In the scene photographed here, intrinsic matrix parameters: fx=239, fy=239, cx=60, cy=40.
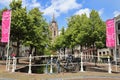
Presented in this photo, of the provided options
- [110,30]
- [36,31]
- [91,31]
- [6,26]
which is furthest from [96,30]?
[6,26]

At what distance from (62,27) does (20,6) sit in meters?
29.4

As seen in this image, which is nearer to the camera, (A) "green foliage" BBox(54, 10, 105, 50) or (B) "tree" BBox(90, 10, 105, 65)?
(B) "tree" BBox(90, 10, 105, 65)

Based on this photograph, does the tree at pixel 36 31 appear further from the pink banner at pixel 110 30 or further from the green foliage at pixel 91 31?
the pink banner at pixel 110 30

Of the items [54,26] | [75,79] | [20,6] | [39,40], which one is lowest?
[75,79]

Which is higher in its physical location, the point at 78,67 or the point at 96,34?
the point at 96,34

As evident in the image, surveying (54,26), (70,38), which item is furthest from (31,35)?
(54,26)

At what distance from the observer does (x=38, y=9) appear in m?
45.9

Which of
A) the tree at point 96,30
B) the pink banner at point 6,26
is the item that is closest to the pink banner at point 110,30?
the pink banner at point 6,26

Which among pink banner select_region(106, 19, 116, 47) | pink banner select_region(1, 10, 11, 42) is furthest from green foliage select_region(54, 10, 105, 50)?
pink banner select_region(1, 10, 11, 42)

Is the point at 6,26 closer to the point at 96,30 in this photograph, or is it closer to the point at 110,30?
the point at 110,30

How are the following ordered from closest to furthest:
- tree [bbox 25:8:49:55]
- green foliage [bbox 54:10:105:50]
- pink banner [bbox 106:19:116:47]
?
1. pink banner [bbox 106:19:116:47]
2. tree [bbox 25:8:49:55]
3. green foliage [bbox 54:10:105:50]

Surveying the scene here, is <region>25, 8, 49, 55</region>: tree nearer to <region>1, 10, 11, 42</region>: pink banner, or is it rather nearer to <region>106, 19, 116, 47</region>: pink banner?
<region>1, 10, 11, 42</region>: pink banner

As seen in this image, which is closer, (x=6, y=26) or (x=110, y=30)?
(x=6, y=26)

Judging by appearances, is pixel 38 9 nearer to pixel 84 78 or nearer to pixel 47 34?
pixel 47 34
